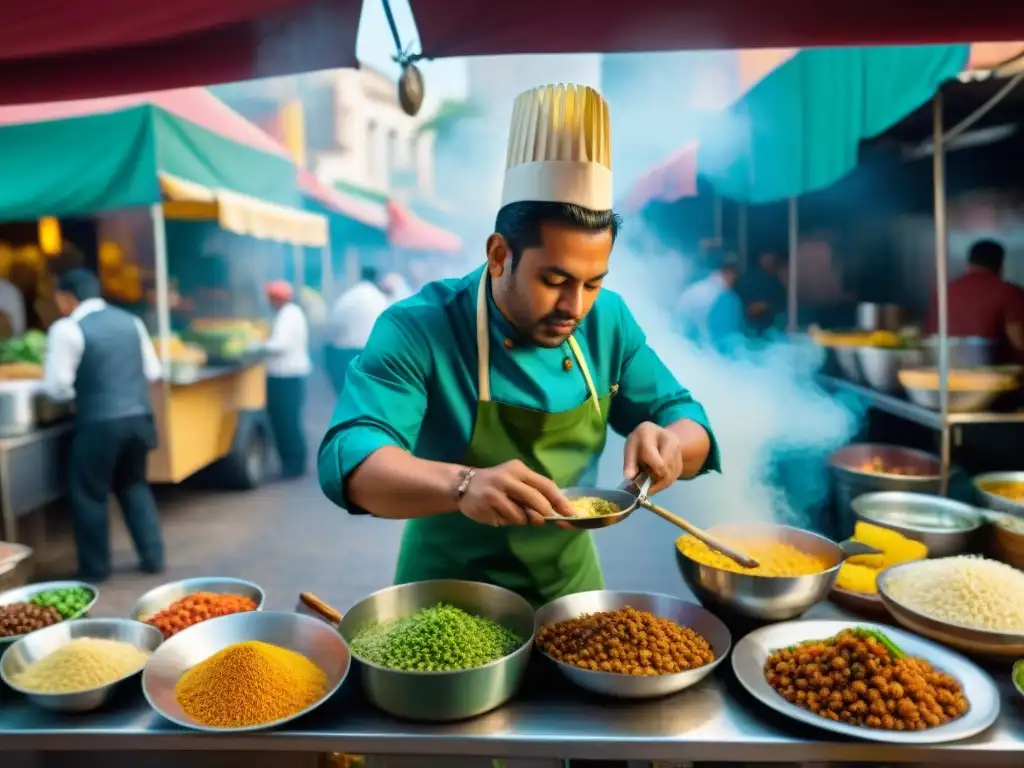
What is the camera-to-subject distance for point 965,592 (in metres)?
1.59

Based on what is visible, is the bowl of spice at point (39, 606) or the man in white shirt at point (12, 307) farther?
the man in white shirt at point (12, 307)

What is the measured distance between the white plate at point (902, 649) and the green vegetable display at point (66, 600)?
1.60 metres

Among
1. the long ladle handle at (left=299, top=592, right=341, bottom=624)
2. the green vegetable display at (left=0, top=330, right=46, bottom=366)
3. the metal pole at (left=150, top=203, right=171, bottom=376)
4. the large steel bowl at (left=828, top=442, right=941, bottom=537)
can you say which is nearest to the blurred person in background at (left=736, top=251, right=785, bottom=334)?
the large steel bowl at (left=828, top=442, right=941, bottom=537)

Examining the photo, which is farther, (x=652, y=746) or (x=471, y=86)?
(x=471, y=86)

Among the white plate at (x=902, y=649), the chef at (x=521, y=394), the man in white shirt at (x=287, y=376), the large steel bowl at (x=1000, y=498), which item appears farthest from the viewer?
the man in white shirt at (x=287, y=376)

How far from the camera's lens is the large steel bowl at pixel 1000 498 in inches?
90.8

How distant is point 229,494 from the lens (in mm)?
6090

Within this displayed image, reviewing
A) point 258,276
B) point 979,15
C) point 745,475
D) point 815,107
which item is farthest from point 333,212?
point 979,15

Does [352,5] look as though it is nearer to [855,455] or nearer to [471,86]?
[471,86]

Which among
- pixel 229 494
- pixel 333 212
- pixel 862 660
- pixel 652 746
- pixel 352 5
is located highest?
Result: pixel 333 212

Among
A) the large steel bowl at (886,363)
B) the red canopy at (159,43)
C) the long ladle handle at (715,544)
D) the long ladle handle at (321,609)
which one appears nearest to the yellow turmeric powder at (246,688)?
the long ladle handle at (321,609)

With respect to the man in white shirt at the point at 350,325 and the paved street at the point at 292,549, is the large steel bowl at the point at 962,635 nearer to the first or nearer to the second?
the paved street at the point at 292,549

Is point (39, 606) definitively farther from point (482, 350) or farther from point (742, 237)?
point (742, 237)

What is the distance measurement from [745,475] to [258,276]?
8285mm
